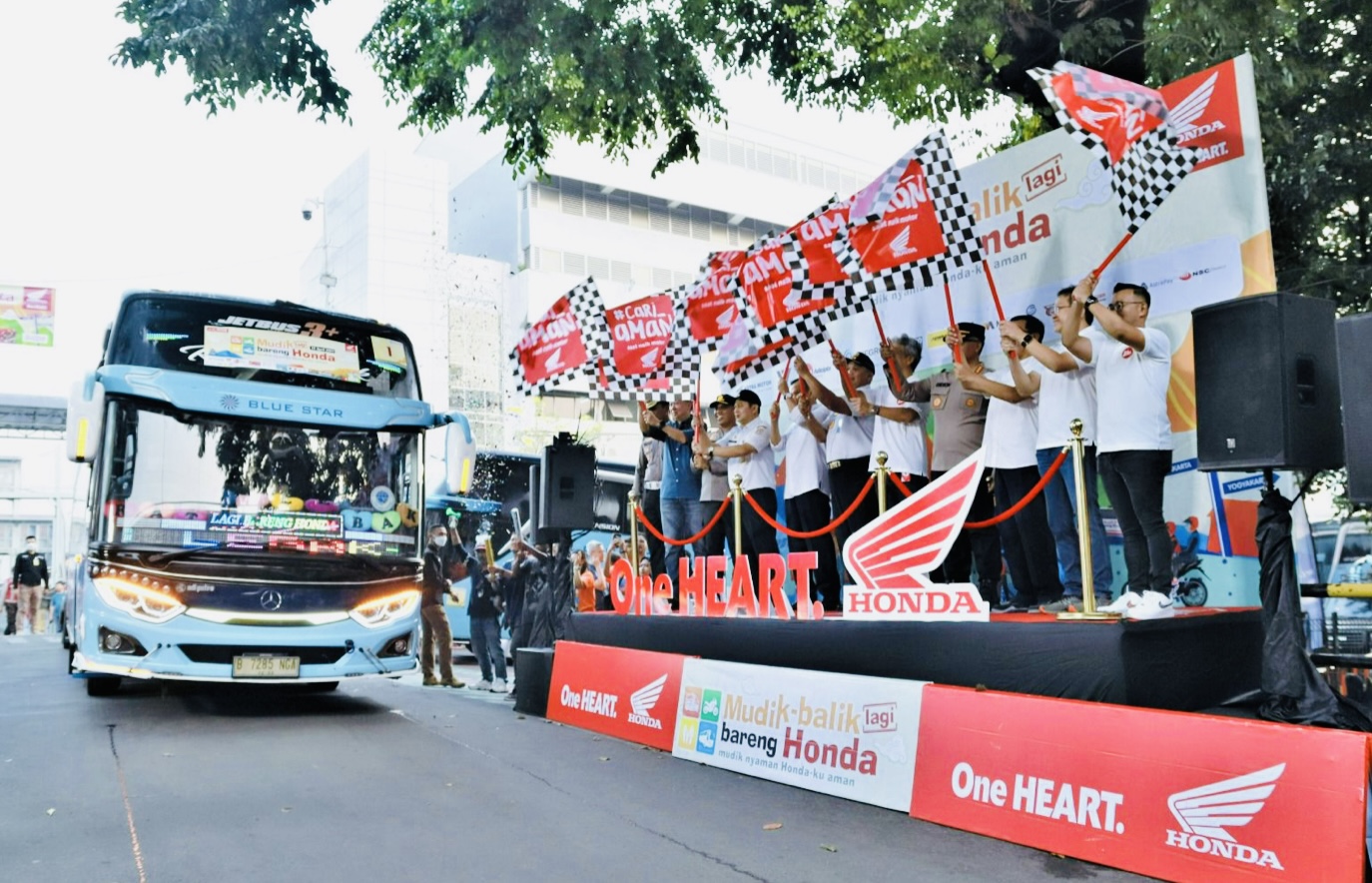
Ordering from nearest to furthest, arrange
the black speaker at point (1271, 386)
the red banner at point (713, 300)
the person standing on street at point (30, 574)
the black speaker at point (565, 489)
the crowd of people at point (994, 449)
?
1. the black speaker at point (1271, 386)
2. the crowd of people at point (994, 449)
3. the red banner at point (713, 300)
4. the black speaker at point (565, 489)
5. the person standing on street at point (30, 574)

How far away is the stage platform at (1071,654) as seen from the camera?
5004 millimetres

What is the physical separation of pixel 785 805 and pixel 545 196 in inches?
1482

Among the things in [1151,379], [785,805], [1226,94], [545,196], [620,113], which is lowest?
[785,805]

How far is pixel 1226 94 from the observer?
22.5ft

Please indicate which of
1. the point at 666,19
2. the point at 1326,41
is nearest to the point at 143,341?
the point at 666,19

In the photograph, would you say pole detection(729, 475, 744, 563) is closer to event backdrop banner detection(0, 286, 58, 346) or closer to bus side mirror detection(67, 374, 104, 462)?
bus side mirror detection(67, 374, 104, 462)

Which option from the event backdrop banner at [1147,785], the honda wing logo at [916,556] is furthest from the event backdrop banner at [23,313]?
the event backdrop banner at [1147,785]

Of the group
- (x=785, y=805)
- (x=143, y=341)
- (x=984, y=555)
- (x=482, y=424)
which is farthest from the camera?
(x=482, y=424)

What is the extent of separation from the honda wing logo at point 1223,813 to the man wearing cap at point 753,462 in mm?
4725

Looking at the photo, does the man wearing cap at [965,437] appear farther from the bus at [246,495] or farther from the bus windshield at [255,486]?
the bus windshield at [255,486]

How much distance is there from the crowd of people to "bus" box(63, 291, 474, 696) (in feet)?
8.00

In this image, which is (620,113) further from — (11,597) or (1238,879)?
(11,597)

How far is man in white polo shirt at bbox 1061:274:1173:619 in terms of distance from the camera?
5707 mm

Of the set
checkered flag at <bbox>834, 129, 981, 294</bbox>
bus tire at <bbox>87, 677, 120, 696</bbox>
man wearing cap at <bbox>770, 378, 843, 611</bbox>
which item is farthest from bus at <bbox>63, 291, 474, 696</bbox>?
checkered flag at <bbox>834, 129, 981, 294</bbox>
